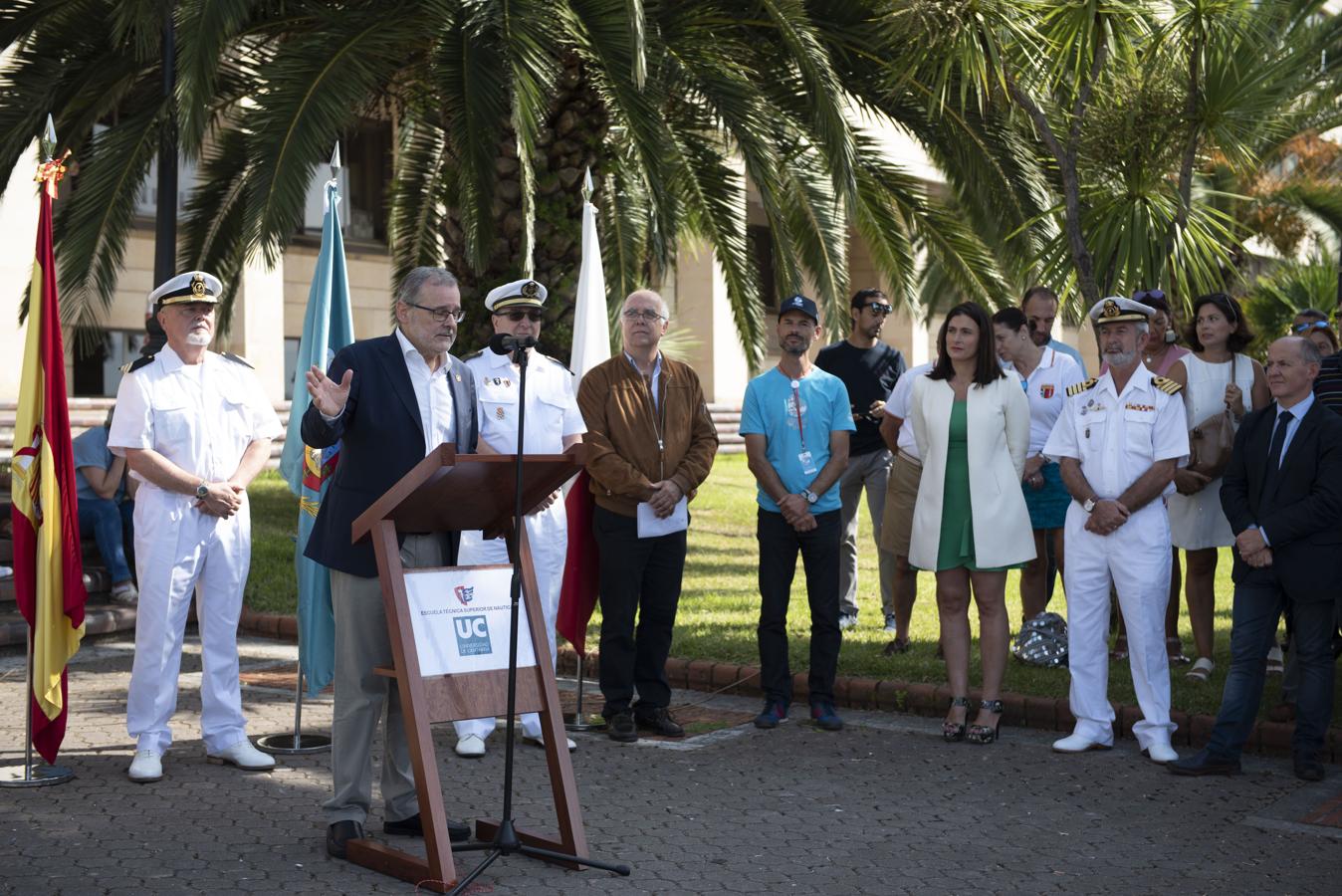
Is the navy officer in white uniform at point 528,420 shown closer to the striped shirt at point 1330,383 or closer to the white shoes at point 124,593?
the striped shirt at point 1330,383

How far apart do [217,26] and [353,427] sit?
4.80m

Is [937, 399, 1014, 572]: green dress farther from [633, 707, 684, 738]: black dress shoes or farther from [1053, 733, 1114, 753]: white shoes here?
[633, 707, 684, 738]: black dress shoes

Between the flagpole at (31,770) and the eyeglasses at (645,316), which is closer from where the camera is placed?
the flagpole at (31,770)

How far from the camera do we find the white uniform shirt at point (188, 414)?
675 centimetres

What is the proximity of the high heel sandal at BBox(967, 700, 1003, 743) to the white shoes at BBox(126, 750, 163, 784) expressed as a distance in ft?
13.1

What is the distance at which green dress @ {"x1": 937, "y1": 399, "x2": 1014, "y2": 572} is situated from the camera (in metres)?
7.66

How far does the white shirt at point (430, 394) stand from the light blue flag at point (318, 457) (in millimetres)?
1556

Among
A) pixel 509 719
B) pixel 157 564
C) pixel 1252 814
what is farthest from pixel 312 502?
pixel 1252 814

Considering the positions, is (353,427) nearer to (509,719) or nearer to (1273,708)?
(509,719)

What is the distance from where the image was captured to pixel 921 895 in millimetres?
5105

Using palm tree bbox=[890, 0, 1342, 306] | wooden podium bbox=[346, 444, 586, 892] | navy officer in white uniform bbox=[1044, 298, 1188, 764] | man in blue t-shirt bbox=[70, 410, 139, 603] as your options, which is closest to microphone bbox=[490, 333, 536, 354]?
wooden podium bbox=[346, 444, 586, 892]

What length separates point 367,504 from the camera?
5445 millimetres

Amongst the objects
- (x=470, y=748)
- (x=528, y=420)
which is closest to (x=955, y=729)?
(x=470, y=748)

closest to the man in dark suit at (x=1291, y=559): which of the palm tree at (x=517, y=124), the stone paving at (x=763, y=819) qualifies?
the stone paving at (x=763, y=819)
